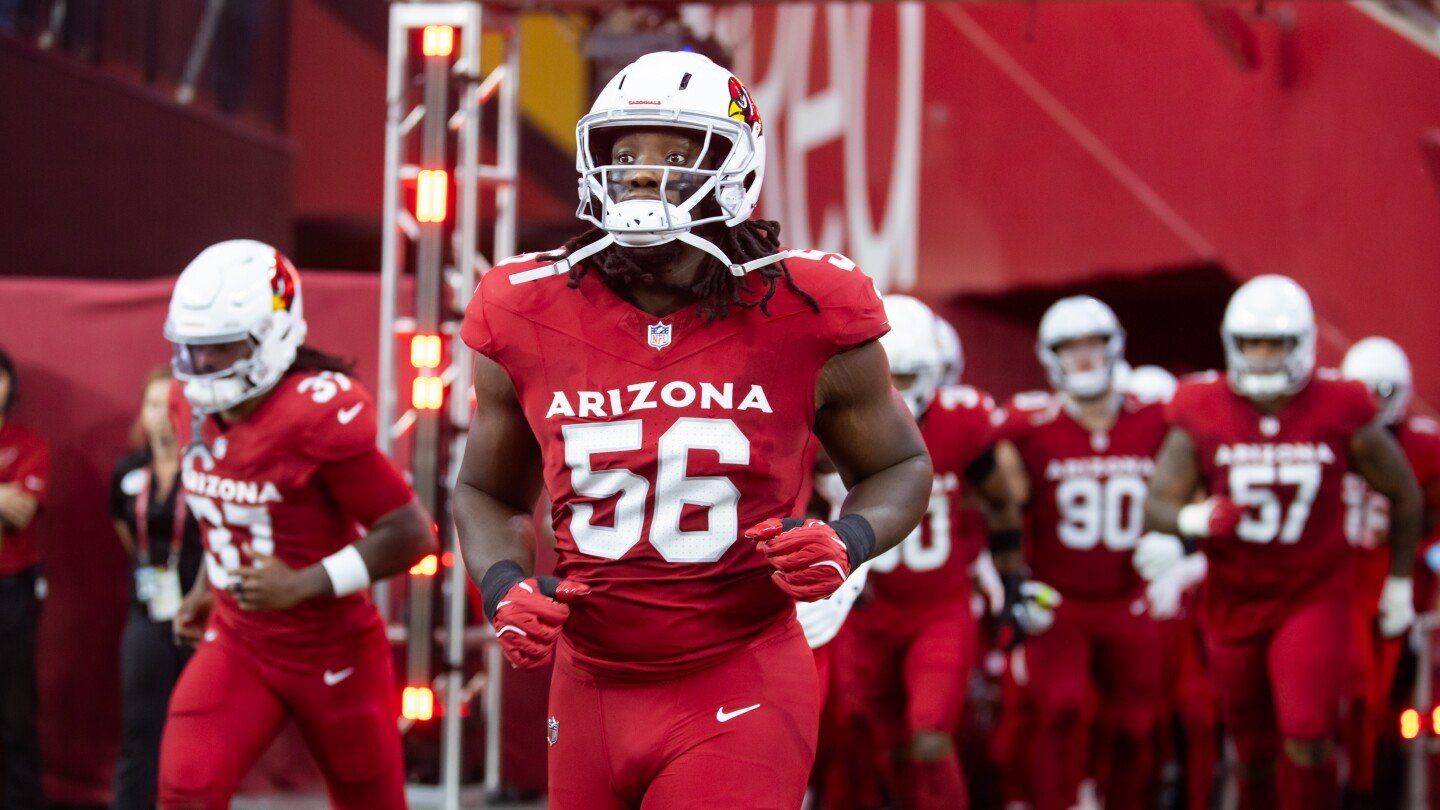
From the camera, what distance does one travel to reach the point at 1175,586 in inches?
332

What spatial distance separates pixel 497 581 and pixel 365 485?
1.60 metres

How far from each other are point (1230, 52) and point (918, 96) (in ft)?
9.30

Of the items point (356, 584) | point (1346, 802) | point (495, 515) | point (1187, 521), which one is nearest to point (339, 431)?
point (356, 584)

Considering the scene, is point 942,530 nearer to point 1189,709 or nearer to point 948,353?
point 948,353

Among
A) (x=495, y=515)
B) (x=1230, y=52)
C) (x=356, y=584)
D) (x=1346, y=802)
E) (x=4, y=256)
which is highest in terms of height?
(x=1230, y=52)

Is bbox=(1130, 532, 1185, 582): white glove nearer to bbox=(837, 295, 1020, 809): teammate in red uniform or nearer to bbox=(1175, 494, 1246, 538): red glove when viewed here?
bbox=(1175, 494, 1246, 538): red glove

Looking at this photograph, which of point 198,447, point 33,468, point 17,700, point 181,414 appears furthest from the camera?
point 33,468

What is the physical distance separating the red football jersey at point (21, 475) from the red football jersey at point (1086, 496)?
12.7 ft

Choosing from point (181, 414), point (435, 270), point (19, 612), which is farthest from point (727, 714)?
point (19, 612)

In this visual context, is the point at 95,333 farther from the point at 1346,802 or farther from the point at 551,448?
the point at 1346,802

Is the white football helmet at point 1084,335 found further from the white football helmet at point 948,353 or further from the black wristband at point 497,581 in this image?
the black wristband at point 497,581

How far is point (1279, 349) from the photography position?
6.08 meters

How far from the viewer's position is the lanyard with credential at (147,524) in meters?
6.37

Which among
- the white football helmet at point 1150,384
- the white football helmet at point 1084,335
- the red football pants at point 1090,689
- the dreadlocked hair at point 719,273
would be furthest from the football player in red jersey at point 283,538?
the white football helmet at point 1150,384
